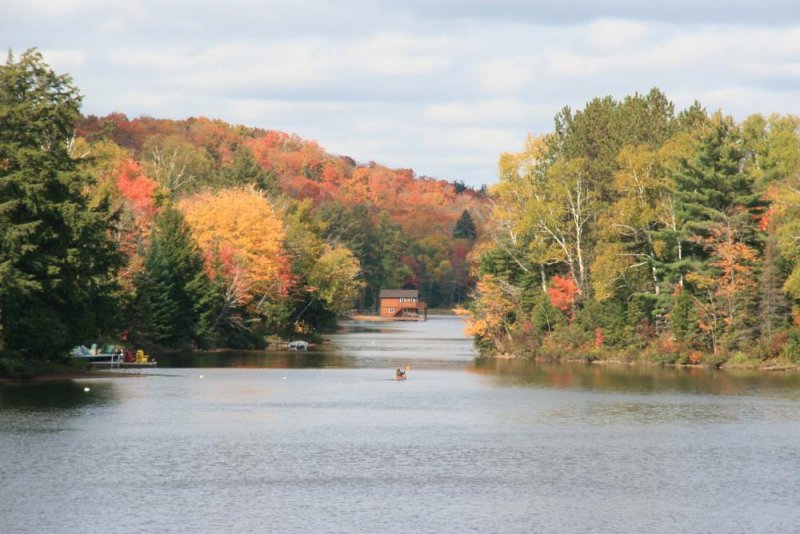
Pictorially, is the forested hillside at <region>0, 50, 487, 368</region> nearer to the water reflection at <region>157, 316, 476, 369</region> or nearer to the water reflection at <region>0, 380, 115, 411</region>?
the water reflection at <region>0, 380, 115, 411</region>

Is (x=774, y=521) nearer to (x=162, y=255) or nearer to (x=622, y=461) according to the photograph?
(x=622, y=461)

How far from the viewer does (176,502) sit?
37719mm

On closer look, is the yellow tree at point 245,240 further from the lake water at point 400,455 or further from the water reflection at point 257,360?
the lake water at point 400,455

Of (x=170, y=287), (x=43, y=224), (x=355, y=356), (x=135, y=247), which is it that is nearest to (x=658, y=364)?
(x=355, y=356)

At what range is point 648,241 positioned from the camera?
9762 cm

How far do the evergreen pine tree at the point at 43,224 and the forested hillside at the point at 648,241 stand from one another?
40384 mm

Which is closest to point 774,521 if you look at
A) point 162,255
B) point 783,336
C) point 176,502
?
point 176,502

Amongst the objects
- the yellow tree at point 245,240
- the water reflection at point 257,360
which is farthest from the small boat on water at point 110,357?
the yellow tree at point 245,240

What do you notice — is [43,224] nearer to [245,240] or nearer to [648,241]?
[648,241]

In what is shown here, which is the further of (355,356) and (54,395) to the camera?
(355,356)

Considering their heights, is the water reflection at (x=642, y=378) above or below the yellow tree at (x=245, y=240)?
below

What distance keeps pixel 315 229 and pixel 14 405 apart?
103 m

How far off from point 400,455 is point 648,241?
5452 cm

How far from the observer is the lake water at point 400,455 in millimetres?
36156
